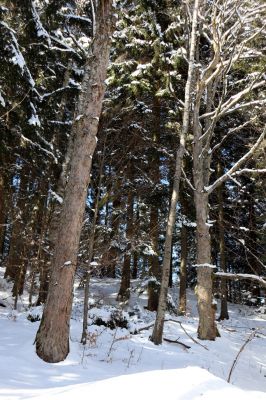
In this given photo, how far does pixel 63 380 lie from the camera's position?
4.99 meters

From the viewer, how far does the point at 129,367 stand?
6770mm

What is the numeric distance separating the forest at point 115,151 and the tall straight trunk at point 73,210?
20 mm

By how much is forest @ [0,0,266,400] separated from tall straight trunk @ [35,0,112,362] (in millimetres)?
20

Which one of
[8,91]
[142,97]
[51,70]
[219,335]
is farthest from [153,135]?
[219,335]

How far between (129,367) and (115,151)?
518 centimetres

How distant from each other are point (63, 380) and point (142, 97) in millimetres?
11720

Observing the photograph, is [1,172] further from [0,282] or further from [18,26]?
[0,282]

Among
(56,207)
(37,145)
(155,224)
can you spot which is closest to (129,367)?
(56,207)

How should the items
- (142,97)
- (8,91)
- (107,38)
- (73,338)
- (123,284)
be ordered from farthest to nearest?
(123,284) → (142,97) → (8,91) → (73,338) → (107,38)

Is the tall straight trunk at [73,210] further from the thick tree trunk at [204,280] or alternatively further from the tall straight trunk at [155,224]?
the tall straight trunk at [155,224]

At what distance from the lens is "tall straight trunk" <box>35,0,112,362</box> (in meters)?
6.02

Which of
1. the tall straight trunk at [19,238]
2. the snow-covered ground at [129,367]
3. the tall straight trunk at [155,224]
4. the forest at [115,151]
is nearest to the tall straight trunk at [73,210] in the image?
the forest at [115,151]

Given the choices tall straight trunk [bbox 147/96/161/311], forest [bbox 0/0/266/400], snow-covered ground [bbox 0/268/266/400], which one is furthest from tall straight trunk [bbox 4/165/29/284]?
tall straight trunk [bbox 147/96/161/311]

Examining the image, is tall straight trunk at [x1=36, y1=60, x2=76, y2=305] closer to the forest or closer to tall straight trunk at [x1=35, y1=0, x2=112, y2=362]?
the forest
